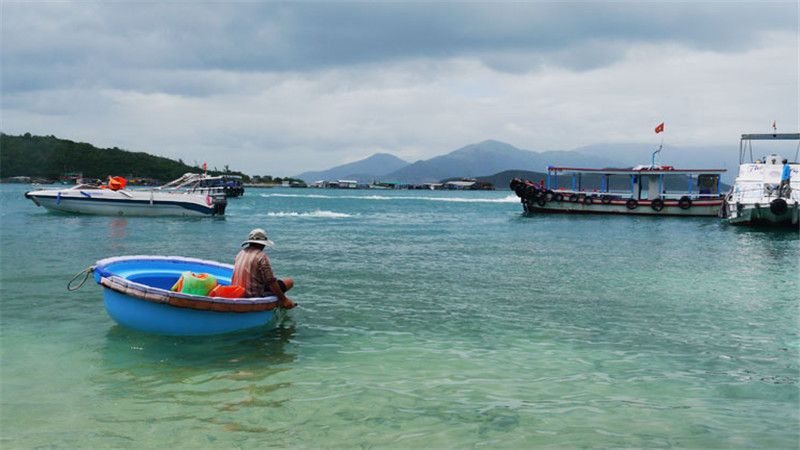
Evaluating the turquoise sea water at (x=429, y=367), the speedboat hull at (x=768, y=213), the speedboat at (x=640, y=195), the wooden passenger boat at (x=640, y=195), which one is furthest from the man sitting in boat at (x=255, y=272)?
the speedboat at (x=640, y=195)

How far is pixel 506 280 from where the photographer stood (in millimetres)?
16391

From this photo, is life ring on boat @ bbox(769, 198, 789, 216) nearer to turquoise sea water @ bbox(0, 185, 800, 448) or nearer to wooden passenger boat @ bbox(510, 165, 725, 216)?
wooden passenger boat @ bbox(510, 165, 725, 216)

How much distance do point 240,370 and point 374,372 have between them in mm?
1906

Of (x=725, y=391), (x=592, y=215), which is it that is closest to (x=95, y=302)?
(x=725, y=391)

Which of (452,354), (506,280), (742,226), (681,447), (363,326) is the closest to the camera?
(681,447)

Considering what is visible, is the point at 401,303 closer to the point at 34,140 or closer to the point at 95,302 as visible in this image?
the point at 95,302

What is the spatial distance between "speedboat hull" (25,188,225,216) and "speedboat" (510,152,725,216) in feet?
98.8

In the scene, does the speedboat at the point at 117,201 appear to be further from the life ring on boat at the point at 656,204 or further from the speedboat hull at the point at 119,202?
the life ring on boat at the point at 656,204

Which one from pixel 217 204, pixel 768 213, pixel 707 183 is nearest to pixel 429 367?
pixel 768 213

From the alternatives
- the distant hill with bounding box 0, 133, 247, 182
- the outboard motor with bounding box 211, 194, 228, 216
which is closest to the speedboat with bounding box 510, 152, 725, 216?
the outboard motor with bounding box 211, 194, 228, 216

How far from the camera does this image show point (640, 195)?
50.0 meters

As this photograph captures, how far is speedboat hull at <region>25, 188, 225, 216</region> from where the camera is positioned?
129 feet

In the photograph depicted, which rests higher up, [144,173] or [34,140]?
[34,140]

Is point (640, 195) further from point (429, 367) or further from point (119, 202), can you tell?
point (429, 367)
